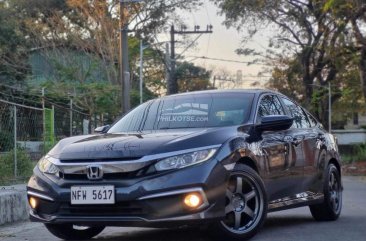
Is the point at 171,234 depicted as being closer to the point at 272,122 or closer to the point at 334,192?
the point at 272,122

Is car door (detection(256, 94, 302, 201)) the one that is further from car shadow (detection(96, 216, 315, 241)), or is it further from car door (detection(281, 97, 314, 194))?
car shadow (detection(96, 216, 315, 241))

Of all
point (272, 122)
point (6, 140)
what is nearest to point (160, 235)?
point (272, 122)

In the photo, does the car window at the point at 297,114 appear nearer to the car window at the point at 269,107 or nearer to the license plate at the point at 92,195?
the car window at the point at 269,107

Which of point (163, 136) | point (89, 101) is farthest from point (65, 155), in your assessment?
point (89, 101)

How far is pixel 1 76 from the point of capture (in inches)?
1316

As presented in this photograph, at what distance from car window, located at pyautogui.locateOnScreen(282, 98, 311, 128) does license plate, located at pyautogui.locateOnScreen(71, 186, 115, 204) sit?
2.83 metres

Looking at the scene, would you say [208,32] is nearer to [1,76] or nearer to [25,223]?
[1,76]

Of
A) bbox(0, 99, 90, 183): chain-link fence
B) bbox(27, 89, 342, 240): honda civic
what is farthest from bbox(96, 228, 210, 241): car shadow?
bbox(0, 99, 90, 183): chain-link fence

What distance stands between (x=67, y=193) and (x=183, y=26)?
3750cm

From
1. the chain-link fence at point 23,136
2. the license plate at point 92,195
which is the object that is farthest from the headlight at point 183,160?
the chain-link fence at point 23,136

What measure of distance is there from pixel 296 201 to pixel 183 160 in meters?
2.09

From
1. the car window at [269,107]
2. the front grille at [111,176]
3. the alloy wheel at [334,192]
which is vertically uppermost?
the car window at [269,107]

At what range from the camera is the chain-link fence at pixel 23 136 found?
1278 cm

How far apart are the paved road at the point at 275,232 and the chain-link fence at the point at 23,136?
3.51 meters
